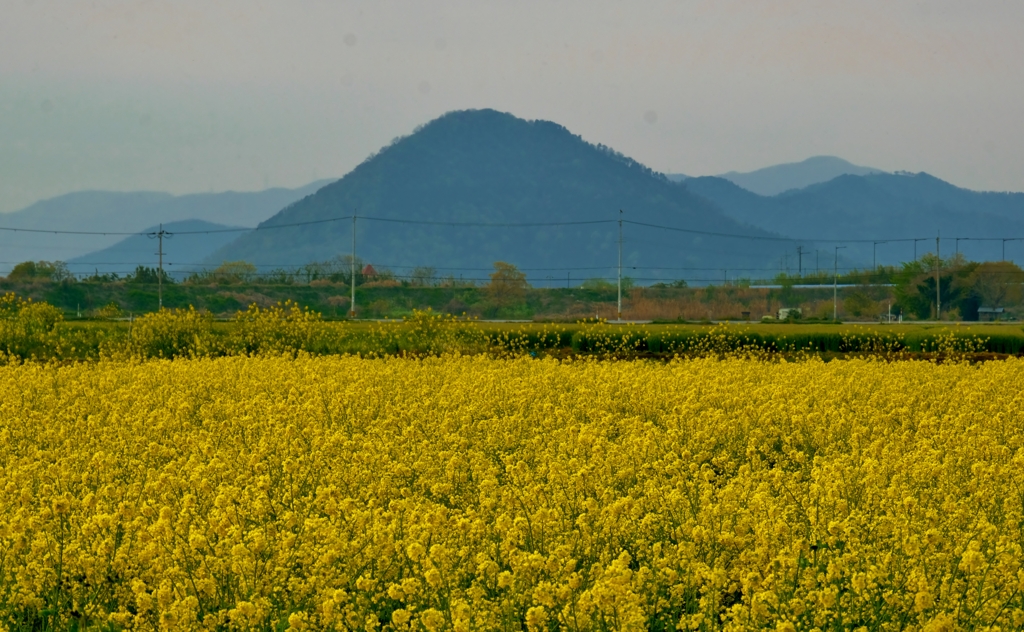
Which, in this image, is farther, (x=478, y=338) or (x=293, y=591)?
(x=478, y=338)

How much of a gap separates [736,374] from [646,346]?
994 centimetres

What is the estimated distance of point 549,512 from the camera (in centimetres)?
513

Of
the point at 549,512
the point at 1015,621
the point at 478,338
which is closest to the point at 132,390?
the point at 549,512

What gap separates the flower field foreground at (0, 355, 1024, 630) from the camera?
15.2 feet

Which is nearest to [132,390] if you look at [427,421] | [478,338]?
[427,421]

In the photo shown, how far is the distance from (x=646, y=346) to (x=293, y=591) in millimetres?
20014

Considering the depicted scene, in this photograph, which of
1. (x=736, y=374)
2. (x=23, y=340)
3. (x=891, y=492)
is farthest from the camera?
(x=23, y=340)

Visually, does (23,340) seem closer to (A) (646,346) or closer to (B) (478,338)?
(B) (478,338)

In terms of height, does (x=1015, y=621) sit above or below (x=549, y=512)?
below

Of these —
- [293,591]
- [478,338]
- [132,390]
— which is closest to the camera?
[293,591]

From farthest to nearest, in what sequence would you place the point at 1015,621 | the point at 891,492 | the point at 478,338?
the point at 478,338, the point at 891,492, the point at 1015,621

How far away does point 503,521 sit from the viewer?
508 centimetres

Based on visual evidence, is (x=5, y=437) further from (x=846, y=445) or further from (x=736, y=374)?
(x=736, y=374)

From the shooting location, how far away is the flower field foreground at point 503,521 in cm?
462
